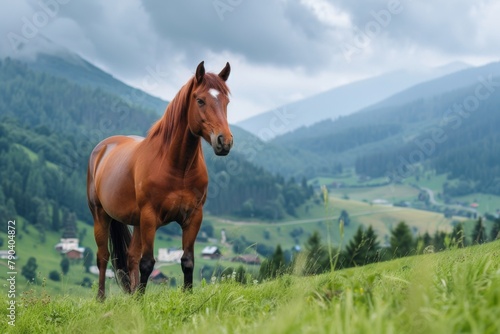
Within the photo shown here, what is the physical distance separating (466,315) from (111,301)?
6296 millimetres

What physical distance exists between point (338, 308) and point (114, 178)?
8133 millimetres

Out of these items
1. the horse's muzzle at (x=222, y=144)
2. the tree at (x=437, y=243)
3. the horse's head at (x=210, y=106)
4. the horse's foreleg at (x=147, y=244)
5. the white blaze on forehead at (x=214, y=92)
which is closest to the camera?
the horse's muzzle at (x=222, y=144)

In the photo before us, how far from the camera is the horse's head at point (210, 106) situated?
8791 mm

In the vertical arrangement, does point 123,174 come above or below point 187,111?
below

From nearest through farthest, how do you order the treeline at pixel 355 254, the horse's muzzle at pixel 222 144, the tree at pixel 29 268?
1. the treeline at pixel 355 254
2. the horse's muzzle at pixel 222 144
3. the tree at pixel 29 268

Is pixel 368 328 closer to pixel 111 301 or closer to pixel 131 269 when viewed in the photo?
pixel 111 301

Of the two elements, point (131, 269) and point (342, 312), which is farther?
point (131, 269)

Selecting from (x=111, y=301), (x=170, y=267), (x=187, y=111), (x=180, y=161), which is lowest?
(x=170, y=267)

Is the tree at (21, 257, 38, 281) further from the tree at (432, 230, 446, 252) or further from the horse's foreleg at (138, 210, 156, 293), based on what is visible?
the horse's foreleg at (138, 210, 156, 293)

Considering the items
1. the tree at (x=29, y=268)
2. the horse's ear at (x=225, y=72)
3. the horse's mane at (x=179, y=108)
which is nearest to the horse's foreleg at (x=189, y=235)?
the horse's mane at (x=179, y=108)

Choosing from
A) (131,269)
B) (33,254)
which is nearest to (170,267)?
(33,254)

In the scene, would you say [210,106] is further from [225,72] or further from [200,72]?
[225,72]

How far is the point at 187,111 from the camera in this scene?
391 inches

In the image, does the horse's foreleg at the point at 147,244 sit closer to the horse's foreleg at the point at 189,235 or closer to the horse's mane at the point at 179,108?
the horse's foreleg at the point at 189,235
